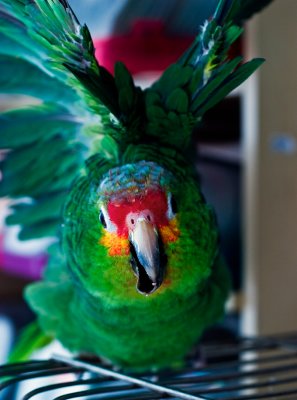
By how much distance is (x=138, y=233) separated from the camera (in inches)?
21.2

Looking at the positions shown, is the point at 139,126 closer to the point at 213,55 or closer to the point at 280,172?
the point at 213,55

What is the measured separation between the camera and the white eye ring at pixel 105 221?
575mm

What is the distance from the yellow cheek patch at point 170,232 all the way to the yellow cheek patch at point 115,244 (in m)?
0.04

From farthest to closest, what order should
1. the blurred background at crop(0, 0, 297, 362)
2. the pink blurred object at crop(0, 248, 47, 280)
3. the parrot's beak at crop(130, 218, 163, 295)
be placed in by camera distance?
the pink blurred object at crop(0, 248, 47, 280) → the blurred background at crop(0, 0, 297, 362) → the parrot's beak at crop(130, 218, 163, 295)

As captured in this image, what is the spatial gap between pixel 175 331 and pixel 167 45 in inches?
24.0

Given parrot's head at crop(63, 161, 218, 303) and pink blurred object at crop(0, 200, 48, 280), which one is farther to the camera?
pink blurred object at crop(0, 200, 48, 280)

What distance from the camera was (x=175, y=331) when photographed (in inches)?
27.8

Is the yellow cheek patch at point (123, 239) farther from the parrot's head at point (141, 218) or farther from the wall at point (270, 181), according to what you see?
the wall at point (270, 181)

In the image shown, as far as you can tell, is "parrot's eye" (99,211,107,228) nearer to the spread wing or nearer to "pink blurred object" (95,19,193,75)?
the spread wing

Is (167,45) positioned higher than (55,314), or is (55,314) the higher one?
(167,45)

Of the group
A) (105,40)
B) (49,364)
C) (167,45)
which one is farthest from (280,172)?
(49,364)

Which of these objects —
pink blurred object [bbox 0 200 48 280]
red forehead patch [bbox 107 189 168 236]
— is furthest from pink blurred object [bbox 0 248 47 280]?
red forehead patch [bbox 107 189 168 236]

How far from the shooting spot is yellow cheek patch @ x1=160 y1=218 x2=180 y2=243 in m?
0.58

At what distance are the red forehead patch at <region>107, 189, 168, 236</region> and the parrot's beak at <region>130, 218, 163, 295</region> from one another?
17 mm
